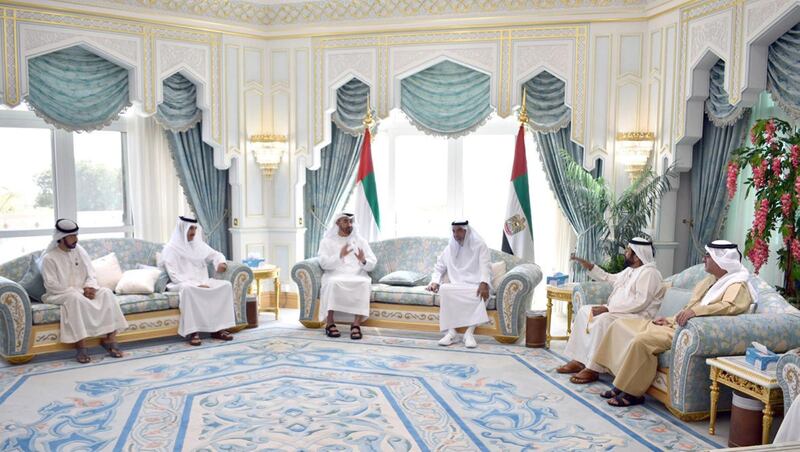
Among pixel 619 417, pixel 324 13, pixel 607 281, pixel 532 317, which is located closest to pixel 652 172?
pixel 607 281

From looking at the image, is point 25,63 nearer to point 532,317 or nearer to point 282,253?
point 282,253

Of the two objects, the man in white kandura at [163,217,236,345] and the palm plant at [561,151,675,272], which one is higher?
the palm plant at [561,151,675,272]

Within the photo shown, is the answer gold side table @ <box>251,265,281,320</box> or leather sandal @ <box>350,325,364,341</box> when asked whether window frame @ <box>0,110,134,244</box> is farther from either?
leather sandal @ <box>350,325,364,341</box>

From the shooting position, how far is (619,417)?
4270 millimetres

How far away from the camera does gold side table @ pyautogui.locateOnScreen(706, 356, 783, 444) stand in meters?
3.49

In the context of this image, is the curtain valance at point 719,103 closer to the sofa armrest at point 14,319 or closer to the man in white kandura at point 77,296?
the man in white kandura at point 77,296

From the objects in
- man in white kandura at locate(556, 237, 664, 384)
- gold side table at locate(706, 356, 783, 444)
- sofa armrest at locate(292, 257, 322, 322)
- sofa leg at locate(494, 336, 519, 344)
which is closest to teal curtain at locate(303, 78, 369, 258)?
sofa armrest at locate(292, 257, 322, 322)

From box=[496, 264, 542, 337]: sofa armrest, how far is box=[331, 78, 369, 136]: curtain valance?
256 cm

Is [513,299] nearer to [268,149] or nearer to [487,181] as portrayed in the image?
[487,181]

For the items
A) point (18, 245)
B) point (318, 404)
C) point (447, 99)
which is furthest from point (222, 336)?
point (447, 99)

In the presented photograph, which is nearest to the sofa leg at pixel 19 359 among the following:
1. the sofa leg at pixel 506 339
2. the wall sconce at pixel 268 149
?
the wall sconce at pixel 268 149

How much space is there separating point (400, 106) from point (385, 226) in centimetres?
154

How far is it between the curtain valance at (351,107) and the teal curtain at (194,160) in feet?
4.84

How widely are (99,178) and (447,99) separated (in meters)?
3.93
